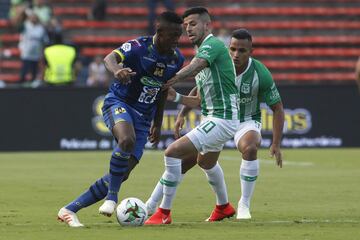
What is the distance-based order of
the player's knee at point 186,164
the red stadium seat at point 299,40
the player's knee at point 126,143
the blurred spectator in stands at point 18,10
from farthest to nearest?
the red stadium seat at point 299,40 → the blurred spectator in stands at point 18,10 → the player's knee at point 186,164 → the player's knee at point 126,143

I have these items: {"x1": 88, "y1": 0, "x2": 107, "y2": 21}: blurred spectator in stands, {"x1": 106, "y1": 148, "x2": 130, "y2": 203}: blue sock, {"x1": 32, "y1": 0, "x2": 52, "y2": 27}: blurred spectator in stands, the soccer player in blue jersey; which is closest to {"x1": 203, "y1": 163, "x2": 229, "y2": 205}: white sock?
the soccer player in blue jersey

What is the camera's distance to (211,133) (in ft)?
33.0


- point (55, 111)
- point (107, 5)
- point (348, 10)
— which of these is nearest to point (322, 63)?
point (348, 10)

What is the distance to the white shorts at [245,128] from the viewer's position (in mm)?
11148

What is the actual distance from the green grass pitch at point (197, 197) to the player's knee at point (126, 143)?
29.4 inches

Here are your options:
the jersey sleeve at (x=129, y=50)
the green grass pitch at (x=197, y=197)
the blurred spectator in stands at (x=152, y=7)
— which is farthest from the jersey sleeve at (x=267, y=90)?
the blurred spectator in stands at (x=152, y=7)

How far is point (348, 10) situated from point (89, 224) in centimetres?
2307

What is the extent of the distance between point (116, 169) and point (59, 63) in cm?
1573

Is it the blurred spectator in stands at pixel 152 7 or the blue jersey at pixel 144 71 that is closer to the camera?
the blue jersey at pixel 144 71

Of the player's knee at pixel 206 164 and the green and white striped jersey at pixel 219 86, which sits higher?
the green and white striped jersey at pixel 219 86

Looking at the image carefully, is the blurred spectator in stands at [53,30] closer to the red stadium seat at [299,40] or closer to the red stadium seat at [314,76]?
the red stadium seat at [299,40]

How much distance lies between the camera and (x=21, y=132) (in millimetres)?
22625

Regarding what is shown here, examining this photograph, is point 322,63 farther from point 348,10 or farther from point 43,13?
point 43,13

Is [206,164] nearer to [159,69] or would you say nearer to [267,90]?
[159,69]
